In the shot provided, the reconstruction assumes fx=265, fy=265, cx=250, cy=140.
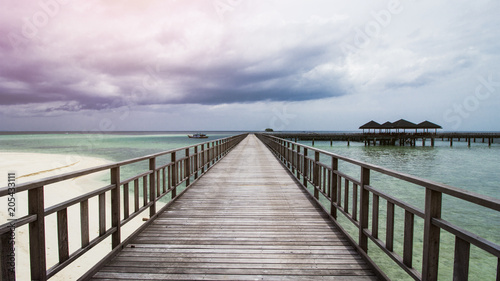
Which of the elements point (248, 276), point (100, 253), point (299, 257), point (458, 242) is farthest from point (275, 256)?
point (100, 253)

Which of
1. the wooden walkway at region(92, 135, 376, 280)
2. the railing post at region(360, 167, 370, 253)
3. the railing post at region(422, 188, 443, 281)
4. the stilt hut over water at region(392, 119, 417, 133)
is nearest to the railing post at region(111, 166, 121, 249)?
the wooden walkway at region(92, 135, 376, 280)

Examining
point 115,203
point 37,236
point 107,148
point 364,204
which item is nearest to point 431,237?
point 364,204

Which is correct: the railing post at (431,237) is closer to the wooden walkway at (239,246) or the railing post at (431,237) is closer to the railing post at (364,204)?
the wooden walkway at (239,246)

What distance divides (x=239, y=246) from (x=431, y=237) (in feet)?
7.68

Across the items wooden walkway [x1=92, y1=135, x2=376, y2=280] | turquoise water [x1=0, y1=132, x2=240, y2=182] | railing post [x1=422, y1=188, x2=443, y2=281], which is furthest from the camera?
turquoise water [x1=0, y1=132, x2=240, y2=182]

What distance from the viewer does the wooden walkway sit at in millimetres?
2986

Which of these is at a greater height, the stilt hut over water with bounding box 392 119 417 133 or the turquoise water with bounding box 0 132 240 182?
the stilt hut over water with bounding box 392 119 417 133

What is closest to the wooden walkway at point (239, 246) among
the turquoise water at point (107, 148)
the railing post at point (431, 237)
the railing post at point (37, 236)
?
the railing post at point (37, 236)

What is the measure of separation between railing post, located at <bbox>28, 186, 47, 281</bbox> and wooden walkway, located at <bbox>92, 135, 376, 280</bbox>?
77 cm

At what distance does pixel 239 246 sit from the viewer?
3.69 m

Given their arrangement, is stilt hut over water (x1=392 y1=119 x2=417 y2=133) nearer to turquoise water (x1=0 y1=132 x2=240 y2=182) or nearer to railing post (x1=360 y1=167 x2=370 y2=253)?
turquoise water (x1=0 y1=132 x2=240 y2=182)

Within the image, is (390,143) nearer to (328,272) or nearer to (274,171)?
(274,171)

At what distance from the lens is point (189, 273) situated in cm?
298

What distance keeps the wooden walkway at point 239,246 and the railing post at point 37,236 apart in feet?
2.53
